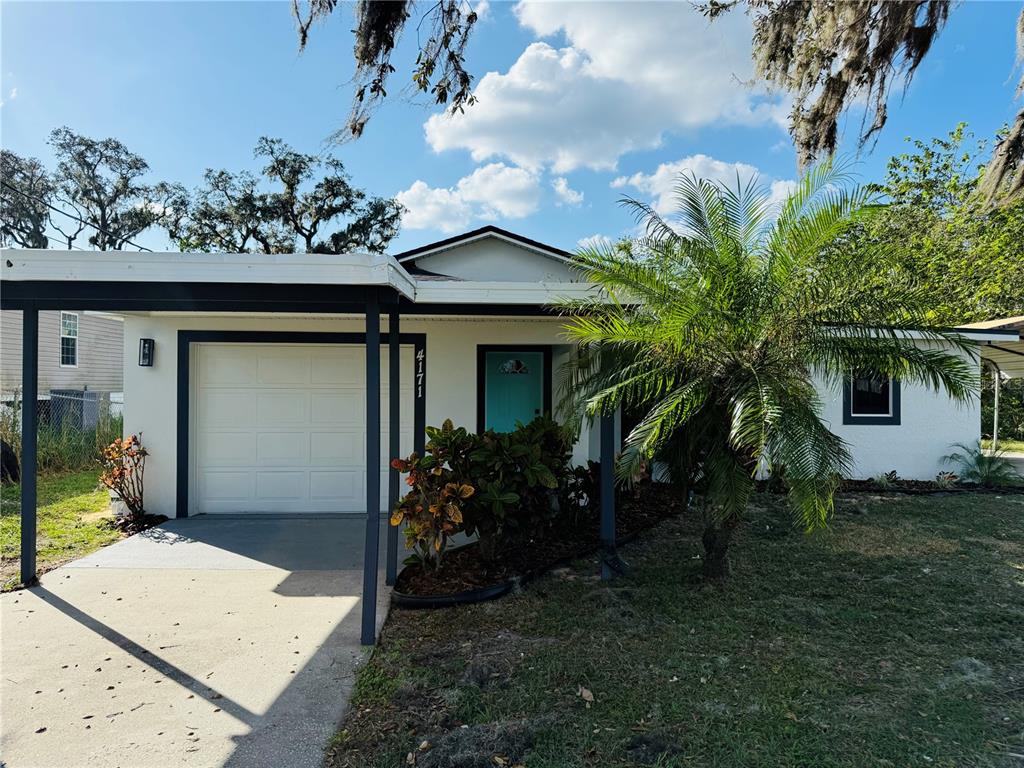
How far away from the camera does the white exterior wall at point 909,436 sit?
373 inches

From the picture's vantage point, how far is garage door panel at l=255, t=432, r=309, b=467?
24.9ft

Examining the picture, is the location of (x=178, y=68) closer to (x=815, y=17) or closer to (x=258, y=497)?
(x=258, y=497)

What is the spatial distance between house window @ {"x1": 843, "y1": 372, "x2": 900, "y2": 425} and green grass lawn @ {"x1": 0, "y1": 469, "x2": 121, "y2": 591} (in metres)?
10.3

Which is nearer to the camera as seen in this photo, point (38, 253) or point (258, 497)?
point (38, 253)

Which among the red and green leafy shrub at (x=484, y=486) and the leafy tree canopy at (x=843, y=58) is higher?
the leafy tree canopy at (x=843, y=58)

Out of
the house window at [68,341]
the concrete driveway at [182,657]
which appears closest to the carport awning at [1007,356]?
the concrete driveway at [182,657]

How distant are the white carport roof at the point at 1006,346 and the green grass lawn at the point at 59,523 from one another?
12078 mm

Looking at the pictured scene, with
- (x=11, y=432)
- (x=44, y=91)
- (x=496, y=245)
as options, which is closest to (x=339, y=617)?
(x=496, y=245)

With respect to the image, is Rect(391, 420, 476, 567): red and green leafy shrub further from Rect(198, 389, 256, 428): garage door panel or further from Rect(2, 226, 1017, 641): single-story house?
Rect(198, 389, 256, 428): garage door panel

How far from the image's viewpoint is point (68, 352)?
1722 cm

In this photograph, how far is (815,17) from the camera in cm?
540

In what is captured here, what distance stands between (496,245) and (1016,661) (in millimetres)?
8712

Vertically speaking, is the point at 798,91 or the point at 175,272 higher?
the point at 798,91

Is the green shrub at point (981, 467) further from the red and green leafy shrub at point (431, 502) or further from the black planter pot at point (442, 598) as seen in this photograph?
the red and green leafy shrub at point (431, 502)
